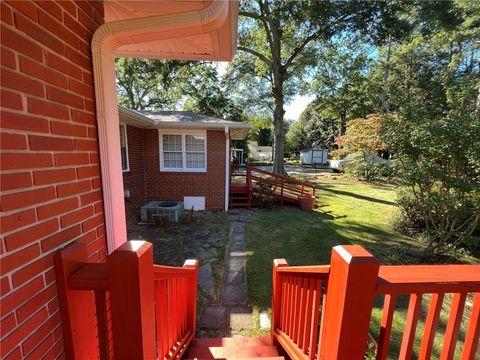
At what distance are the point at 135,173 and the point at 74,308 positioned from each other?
293 inches

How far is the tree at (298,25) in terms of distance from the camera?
35.8ft

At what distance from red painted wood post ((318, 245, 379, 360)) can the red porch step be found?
1598mm

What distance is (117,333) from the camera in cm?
108

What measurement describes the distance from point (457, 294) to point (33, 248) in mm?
1914

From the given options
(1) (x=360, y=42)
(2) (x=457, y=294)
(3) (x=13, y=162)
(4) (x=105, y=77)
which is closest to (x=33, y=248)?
(3) (x=13, y=162)

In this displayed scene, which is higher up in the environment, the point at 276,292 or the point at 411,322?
the point at 411,322

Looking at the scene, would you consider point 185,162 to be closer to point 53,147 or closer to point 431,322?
point 53,147

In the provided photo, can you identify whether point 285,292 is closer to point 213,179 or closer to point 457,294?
point 457,294

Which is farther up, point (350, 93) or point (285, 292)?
point (350, 93)

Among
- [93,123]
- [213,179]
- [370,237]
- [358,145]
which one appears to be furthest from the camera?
[358,145]

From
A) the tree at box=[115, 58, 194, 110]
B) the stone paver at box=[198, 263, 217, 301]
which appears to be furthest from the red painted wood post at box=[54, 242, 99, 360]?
the tree at box=[115, 58, 194, 110]

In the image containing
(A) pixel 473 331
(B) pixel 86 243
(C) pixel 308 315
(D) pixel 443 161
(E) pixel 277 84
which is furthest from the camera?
(E) pixel 277 84

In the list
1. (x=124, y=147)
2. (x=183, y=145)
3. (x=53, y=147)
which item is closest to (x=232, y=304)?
(x=53, y=147)

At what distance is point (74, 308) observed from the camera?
1.17 m
